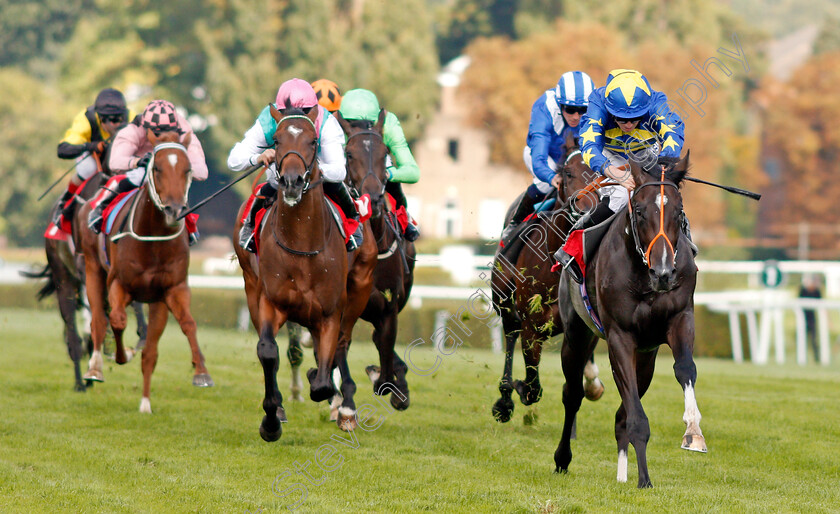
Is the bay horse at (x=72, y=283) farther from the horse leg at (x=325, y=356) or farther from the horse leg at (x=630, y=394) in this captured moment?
the horse leg at (x=630, y=394)

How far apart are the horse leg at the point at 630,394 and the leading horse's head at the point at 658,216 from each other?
453 mm

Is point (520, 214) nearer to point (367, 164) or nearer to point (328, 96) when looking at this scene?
point (367, 164)

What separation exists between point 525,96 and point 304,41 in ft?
27.3

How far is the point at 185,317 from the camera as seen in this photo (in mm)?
8922

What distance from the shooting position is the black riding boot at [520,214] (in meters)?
A: 8.58

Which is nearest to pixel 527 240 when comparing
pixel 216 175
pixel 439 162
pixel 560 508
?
pixel 560 508

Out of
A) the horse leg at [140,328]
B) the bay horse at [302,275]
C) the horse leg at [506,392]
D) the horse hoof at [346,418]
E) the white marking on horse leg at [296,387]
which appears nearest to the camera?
the bay horse at [302,275]

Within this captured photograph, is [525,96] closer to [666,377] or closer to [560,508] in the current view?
[666,377]

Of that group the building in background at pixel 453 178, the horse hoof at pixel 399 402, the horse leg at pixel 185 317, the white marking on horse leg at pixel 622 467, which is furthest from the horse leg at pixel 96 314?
the building in background at pixel 453 178

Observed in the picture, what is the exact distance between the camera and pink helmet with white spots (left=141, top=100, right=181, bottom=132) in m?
8.86

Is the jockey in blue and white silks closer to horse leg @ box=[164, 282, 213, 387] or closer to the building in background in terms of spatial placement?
horse leg @ box=[164, 282, 213, 387]

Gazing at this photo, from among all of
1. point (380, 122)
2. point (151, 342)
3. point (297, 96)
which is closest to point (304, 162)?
point (297, 96)

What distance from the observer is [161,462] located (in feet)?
23.5

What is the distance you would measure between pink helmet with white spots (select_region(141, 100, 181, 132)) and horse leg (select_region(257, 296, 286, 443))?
230 cm
